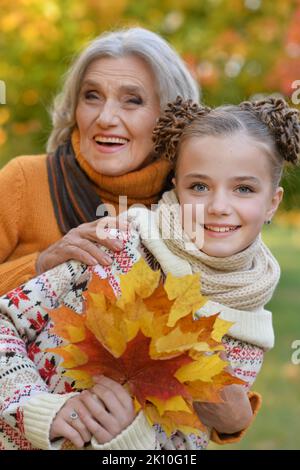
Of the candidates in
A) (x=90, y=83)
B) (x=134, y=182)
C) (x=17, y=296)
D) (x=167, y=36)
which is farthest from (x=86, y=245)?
(x=167, y=36)

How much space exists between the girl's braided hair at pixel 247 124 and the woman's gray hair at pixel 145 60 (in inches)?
13.9

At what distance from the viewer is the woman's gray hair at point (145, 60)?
2.93 metres

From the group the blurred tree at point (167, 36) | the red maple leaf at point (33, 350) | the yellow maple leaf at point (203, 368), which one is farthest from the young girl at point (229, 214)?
the blurred tree at point (167, 36)

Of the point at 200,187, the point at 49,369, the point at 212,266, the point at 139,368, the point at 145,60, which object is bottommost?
the point at 49,369

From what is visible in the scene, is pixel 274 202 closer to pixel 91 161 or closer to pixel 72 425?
pixel 91 161

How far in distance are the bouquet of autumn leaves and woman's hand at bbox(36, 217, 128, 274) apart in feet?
0.97

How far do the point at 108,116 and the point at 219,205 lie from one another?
2.13 feet

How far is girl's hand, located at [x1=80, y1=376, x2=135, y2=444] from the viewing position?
84.9 inches

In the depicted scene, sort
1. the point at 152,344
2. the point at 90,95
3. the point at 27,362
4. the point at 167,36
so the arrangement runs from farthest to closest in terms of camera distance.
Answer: the point at 167,36 < the point at 90,95 < the point at 27,362 < the point at 152,344

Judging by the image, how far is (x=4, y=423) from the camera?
7.99ft

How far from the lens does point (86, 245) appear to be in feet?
8.20

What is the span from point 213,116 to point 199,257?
40cm

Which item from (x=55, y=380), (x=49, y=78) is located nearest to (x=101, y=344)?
(x=55, y=380)
